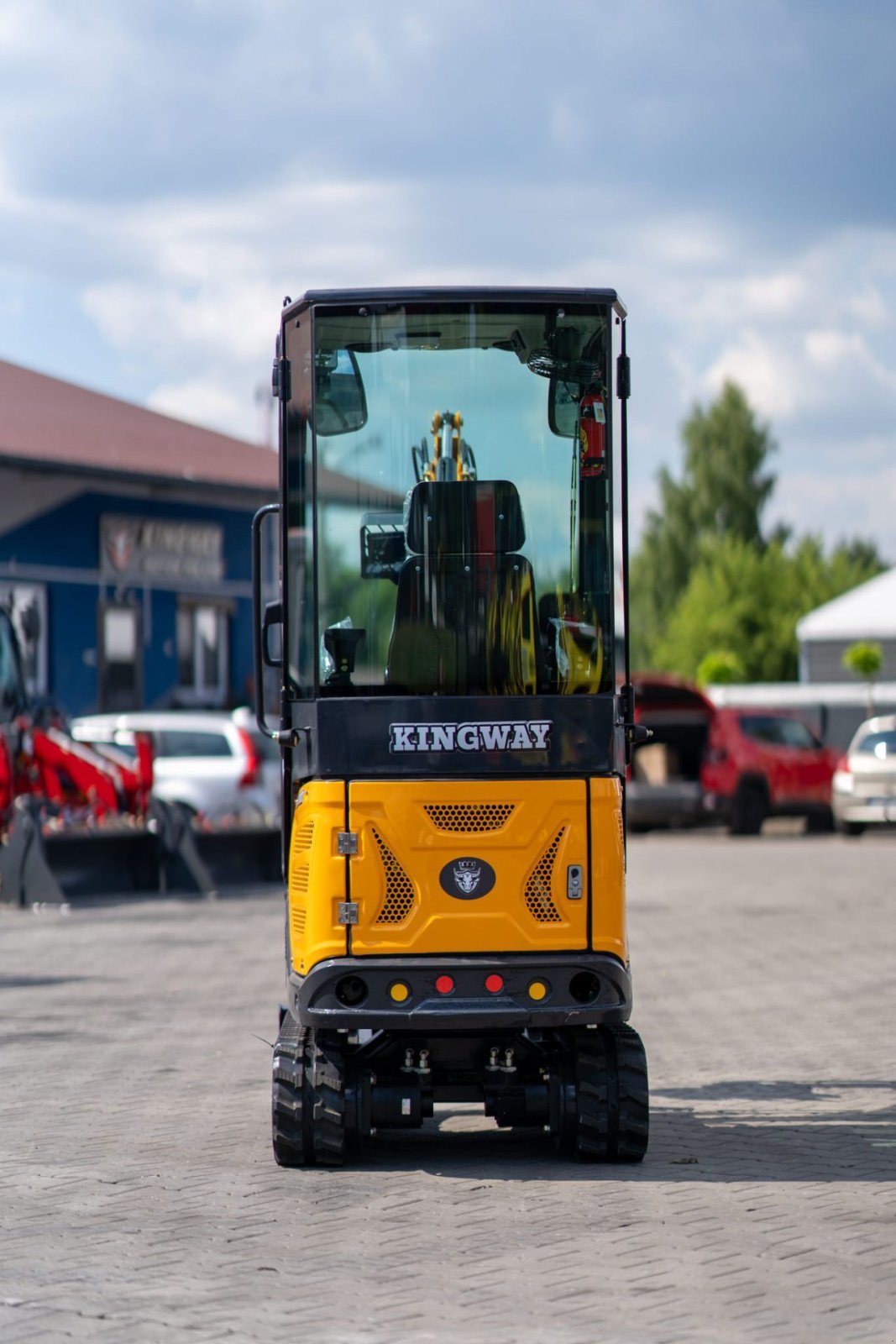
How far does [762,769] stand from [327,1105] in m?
24.0

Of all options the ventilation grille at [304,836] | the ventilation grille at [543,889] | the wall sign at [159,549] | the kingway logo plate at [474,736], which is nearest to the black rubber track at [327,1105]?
the ventilation grille at [304,836]

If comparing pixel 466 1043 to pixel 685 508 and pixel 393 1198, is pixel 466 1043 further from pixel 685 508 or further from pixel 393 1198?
pixel 685 508

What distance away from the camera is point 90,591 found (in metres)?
37.5

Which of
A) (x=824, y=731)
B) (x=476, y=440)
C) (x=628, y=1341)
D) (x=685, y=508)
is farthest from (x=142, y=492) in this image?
(x=685, y=508)

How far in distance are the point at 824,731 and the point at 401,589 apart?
37.0 m

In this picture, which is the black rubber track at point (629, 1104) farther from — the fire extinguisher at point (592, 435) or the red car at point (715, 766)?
the red car at point (715, 766)

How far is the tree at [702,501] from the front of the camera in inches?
3856

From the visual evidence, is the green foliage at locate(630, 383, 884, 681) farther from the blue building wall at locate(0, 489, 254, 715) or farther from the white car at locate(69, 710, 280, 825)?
the white car at locate(69, 710, 280, 825)

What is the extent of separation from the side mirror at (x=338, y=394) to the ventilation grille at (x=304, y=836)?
147cm

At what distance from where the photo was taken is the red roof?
36594 mm

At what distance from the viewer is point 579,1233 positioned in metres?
7.01

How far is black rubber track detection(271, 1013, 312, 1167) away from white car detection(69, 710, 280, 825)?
1712cm

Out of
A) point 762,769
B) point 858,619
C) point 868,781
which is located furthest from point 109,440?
point 858,619

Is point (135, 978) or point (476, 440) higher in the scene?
point (476, 440)
